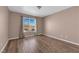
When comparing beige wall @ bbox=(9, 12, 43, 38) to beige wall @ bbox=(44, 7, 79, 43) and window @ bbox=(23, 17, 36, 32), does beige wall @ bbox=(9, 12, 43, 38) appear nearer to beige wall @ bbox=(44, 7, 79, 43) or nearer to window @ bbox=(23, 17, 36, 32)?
window @ bbox=(23, 17, 36, 32)

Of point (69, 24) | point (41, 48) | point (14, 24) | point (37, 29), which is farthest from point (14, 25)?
point (69, 24)

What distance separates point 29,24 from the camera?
339 inches

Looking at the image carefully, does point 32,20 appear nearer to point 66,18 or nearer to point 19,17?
point 19,17

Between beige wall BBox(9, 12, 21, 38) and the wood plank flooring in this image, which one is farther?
beige wall BBox(9, 12, 21, 38)

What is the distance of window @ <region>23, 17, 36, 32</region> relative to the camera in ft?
26.7

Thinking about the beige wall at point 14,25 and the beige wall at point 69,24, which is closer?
the beige wall at point 69,24

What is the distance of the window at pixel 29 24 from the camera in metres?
8.12

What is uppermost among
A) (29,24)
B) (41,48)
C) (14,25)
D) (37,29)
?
(29,24)

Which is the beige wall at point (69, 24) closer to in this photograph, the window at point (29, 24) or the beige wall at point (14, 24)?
the window at point (29, 24)

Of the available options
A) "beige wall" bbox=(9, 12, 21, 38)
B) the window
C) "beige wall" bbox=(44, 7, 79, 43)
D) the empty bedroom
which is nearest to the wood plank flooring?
the empty bedroom

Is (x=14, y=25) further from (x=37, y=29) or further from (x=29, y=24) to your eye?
(x=37, y=29)

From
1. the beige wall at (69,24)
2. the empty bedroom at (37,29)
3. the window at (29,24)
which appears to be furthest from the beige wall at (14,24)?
the beige wall at (69,24)

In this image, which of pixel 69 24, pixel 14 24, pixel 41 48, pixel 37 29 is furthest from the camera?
pixel 37 29
